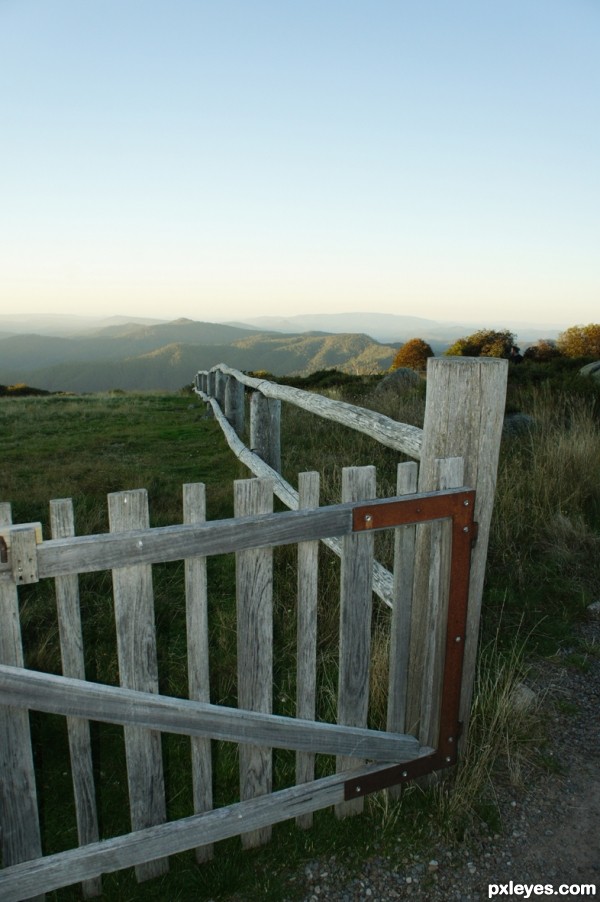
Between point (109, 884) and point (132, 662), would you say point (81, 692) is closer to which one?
point (132, 662)

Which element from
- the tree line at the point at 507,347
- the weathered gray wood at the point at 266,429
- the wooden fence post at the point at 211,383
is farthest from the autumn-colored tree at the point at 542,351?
the weathered gray wood at the point at 266,429

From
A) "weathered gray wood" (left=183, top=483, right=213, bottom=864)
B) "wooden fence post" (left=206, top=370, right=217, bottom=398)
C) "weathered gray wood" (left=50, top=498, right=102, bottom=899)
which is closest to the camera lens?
"weathered gray wood" (left=50, top=498, right=102, bottom=899)

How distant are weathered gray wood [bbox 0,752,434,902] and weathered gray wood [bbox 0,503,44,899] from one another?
0.21 ft

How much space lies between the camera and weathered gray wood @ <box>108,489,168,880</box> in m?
1.79

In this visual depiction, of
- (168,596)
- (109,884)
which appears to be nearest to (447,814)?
(109,884)

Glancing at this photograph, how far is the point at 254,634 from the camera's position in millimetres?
2094

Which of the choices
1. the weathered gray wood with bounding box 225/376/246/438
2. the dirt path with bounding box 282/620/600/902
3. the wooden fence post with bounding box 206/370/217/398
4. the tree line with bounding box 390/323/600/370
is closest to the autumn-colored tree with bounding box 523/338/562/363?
the tree line with bounding box 390/323/600/370

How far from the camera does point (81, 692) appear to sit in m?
1.81

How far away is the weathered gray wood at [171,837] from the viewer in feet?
6.15

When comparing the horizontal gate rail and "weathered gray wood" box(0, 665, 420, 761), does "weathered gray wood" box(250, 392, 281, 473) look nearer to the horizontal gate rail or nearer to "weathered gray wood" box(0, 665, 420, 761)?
"weathered gray wood" box(0, 665, 420, 761)

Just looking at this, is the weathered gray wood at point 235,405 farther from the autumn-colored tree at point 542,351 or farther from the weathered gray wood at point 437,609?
the autumn-colored tree at point 542,351

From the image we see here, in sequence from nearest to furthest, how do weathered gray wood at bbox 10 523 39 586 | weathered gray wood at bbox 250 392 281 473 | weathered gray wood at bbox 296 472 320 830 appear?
weathered gray wood at bbox 10 523 39 586 → weathered gray wood at bbox 296 472 320 830 → weathered gray wood at bbox 250 392 281 473

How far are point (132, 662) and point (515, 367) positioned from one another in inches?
480

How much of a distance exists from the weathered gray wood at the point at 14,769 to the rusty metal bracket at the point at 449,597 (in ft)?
3.65
